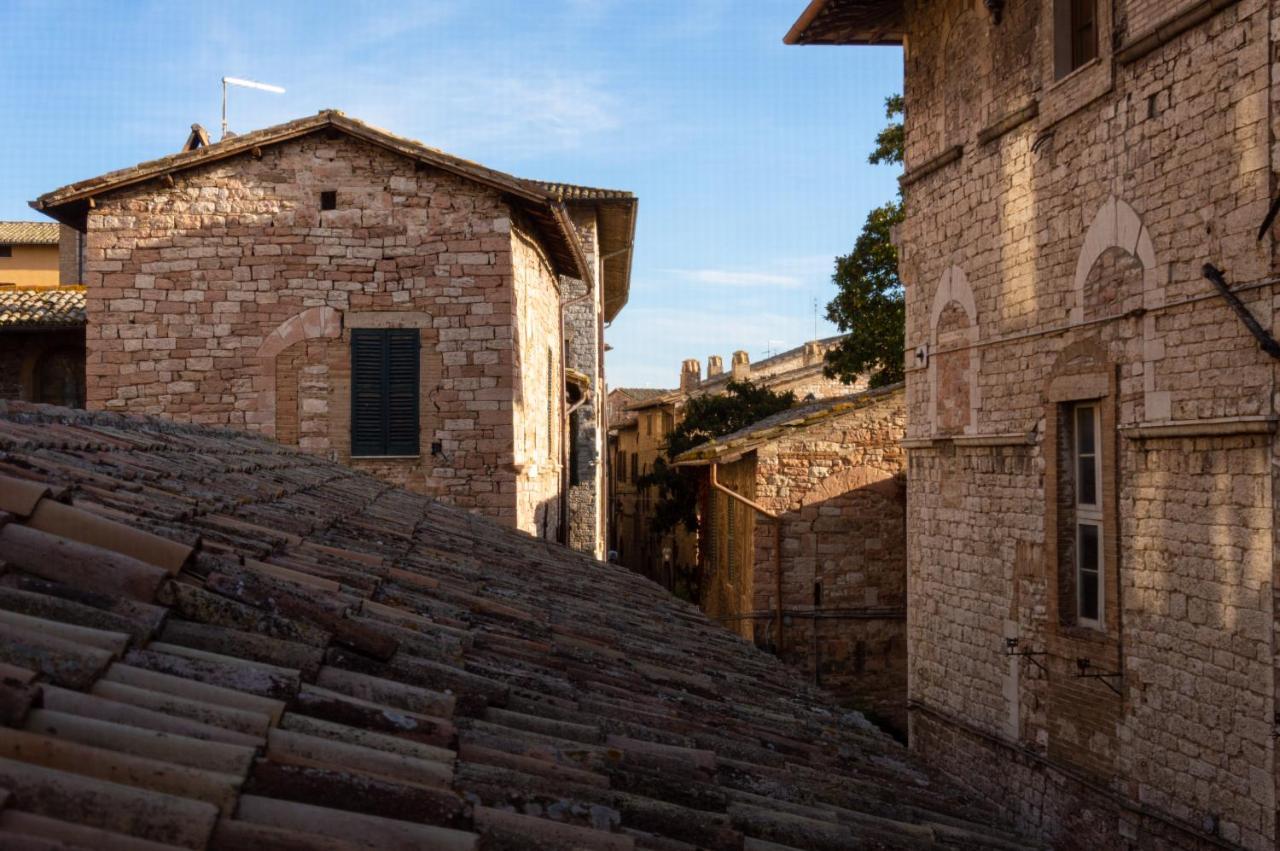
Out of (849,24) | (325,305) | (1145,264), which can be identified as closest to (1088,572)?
(1145,264)

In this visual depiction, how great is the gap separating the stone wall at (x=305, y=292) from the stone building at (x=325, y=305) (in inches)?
0.6

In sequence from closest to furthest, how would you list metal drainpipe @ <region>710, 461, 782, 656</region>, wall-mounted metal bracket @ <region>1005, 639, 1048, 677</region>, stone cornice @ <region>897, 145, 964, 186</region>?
1. wall-mounted metal bracket @ <region>1005, 639, 1048, 677</region>
2. stone cornice @ <region>897, 145, 964, 186</region>
3. metal drainpipe @ <region>710, 461, 782, 656</region>

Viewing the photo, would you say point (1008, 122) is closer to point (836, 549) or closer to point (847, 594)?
point (836, 549)

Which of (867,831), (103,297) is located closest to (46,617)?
(867,831)

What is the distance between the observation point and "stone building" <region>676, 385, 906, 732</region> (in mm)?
16953

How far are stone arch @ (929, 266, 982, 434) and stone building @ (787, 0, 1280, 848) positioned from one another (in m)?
0.03

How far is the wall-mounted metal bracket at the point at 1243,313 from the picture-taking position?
7.41m

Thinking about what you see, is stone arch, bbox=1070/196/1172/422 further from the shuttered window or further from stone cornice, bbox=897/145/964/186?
the shuttered window

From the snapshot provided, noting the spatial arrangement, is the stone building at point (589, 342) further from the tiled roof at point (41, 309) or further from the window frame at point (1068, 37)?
the window frame at point (1068, 37)

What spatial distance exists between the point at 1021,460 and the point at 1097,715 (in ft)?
7.62

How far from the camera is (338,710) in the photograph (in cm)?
255

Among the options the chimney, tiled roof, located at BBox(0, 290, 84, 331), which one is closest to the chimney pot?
the chimney

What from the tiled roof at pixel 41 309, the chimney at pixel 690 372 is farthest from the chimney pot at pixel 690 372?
the tiled roof at pixel 41 309

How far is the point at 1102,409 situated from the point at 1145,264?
1.26 m
